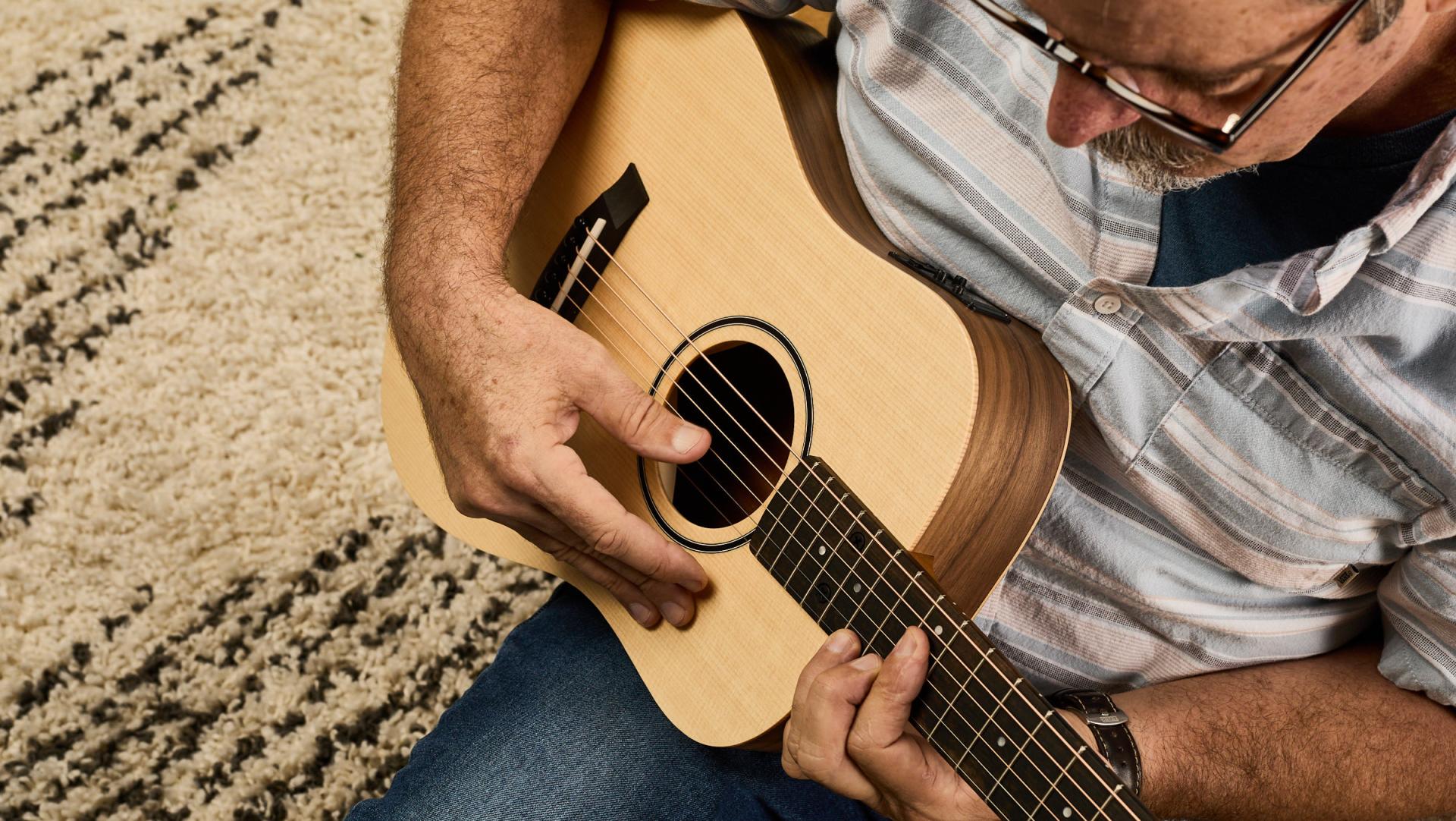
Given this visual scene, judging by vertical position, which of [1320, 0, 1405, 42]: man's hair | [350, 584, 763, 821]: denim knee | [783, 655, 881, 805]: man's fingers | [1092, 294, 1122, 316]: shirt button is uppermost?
[1320, 0, 1405, 42]: man's hair

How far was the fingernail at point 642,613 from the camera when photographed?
0.88m

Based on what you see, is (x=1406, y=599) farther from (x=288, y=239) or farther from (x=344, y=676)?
(x=288, y=239)

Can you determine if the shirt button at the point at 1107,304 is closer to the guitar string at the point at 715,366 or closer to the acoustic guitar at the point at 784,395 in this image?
the acoustic guitar at the point at 784,395

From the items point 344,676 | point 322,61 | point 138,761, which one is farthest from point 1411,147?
point 322,61

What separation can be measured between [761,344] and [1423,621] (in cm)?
53

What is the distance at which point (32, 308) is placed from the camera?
1.52 meters

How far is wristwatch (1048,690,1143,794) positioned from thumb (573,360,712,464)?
363mm

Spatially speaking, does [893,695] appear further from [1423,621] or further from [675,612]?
[1423,621]

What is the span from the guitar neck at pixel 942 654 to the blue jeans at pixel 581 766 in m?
0.26

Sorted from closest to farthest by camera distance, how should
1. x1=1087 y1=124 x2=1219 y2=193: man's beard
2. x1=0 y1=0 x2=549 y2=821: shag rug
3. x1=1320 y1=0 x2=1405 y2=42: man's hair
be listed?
x1=1320 y1=0 x2=1405 y2=42: man's hair → x1=1087 y1=124 x2=1219 y2=193: man's beard → x1=0 y1=0 x2=549 y2=821: shag rug

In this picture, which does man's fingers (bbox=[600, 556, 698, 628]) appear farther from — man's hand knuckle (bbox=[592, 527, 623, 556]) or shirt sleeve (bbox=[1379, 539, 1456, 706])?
shirt sleeve (bbox=[1379, 539, 1456, 706])

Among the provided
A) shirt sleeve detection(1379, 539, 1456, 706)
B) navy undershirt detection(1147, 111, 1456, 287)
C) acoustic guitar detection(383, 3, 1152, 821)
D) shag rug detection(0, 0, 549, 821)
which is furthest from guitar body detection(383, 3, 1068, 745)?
shag rug detection(0, 0, 549, 821)

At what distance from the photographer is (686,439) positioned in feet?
2.71

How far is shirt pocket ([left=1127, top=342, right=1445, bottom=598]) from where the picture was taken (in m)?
0.73
